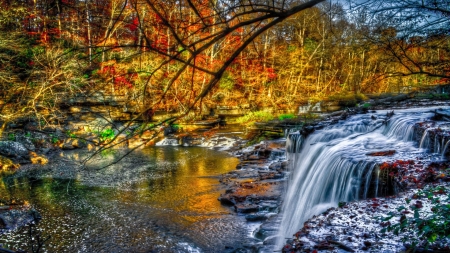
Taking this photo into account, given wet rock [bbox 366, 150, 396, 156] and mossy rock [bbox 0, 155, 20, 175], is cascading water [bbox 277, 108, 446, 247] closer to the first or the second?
wet rock [bbox 366, 150, 396, 156]

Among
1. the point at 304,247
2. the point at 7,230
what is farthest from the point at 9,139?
the point at 304,247

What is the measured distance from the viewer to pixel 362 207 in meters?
4.73

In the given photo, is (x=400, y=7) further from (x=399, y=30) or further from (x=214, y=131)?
(x=214, y=131)

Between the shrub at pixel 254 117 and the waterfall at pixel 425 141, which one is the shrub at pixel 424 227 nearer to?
the waterfall at pixel 425 141

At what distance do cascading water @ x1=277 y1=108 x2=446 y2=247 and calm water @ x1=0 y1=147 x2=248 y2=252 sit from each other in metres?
1.34

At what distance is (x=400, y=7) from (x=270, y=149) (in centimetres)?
1102

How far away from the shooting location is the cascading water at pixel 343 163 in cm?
620

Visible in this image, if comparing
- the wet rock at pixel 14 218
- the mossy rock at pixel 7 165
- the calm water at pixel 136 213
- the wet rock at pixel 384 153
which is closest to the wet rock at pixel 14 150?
the mossy rock at pixel 7 165

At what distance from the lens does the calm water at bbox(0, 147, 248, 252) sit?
621cm

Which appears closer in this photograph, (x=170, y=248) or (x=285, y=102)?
(x=170, y=248)

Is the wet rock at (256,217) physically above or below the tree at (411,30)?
below

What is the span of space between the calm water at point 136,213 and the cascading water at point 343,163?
4.41 feet

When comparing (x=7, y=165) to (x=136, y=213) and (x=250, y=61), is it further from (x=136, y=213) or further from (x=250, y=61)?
(x=250, y=61)

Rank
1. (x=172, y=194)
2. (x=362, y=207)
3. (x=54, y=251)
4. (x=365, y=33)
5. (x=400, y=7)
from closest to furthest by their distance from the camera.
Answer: (x=400, y=7) < (x=365, y=33) < (x=362, y=207) < (x=54, y=251) < (x=172, y=194)
